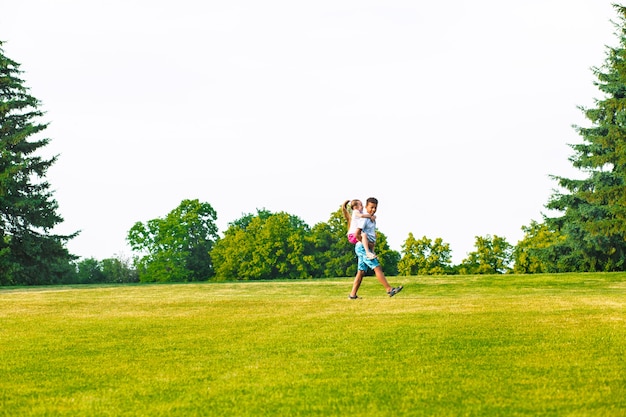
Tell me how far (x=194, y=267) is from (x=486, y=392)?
75484 mm

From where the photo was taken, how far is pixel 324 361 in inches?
344

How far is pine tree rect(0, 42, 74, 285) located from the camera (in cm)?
4609

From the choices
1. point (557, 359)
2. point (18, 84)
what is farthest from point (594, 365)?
point (18, 84)

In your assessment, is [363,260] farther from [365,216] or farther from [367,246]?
[365,216]

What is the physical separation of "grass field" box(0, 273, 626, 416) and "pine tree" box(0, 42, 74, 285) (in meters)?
33.0

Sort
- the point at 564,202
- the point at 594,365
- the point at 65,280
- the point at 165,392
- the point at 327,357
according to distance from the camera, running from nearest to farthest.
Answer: the point at 165,392
the point at 594,365
the point at 327,357
the point at 564,202
the point at 65,280

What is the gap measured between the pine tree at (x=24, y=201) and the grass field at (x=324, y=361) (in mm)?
33010

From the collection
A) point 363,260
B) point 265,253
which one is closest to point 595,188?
point 363,260

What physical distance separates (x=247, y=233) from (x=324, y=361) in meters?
73.6

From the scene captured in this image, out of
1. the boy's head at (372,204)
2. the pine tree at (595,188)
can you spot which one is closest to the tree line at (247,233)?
the pine tree at (595,188)

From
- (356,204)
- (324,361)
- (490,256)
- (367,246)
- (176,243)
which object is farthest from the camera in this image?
(490,256)

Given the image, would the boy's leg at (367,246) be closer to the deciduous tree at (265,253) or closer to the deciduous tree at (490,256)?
the deciduous tree at (265,253)

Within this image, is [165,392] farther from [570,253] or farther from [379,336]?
[570,253]

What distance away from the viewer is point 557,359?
28.3 ft
